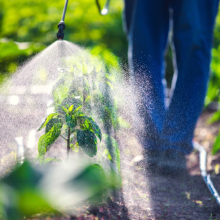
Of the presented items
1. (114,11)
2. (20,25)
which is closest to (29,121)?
(20,25)

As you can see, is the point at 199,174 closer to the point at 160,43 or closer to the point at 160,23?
the point at 160,43

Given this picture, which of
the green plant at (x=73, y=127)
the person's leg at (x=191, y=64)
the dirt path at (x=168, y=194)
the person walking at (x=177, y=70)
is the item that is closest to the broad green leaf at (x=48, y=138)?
the green plant at (x=73, y=127)

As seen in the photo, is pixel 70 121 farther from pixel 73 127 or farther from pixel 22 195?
pixel 22 195

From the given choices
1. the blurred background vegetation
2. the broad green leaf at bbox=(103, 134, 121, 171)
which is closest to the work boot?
the broad green leaf at bbox=(103, 134, 121, 171)

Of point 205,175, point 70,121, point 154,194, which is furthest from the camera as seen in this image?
point 205,175

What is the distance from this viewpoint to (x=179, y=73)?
1.59 m

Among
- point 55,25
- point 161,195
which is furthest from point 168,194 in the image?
point 55,25

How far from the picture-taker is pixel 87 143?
0.84 metres

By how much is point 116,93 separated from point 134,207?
51 centimetres

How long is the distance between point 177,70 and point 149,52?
21cm

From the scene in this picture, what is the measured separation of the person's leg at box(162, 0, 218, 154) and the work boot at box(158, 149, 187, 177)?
A: 121mm

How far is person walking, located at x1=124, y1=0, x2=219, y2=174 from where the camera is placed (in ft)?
4.67

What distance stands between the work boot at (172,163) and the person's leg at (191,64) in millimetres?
121

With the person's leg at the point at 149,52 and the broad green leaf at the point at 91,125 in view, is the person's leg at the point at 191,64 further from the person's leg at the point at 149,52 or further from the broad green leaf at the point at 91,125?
the broad green leaf at the point at 91,125
